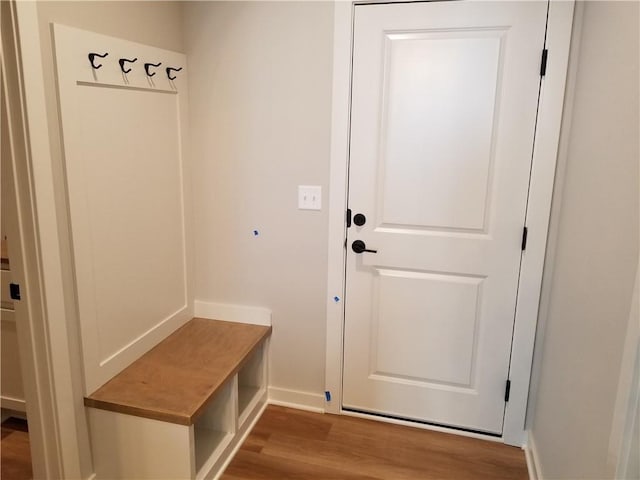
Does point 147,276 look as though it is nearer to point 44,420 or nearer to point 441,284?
point 44,420

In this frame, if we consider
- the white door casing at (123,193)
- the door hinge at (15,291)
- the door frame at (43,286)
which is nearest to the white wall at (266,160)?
the white door casing at (123,193)

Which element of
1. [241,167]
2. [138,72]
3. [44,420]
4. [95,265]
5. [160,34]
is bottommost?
[44,420]

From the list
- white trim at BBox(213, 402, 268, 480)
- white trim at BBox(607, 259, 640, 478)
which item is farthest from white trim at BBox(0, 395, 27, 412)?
white trim at BBox(607, 259, 640, 478)

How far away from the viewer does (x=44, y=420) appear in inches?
70.7

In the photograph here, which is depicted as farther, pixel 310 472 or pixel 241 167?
pixel 241 167

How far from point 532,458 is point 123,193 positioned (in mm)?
2127

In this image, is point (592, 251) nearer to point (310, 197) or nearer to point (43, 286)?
point (310, 197)

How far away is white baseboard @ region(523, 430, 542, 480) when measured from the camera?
6.77ft

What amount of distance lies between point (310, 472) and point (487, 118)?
1.72 meters

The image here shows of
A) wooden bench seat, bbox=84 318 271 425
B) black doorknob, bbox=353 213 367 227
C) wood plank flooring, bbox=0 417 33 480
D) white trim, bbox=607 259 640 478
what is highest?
black doorknob, bbox=353 213 367 227

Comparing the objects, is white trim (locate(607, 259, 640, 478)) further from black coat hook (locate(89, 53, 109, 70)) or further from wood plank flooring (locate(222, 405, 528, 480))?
black coat hook (locate(89, 53, 109, 70))

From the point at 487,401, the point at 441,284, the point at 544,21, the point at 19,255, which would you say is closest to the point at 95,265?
the point at 19,255

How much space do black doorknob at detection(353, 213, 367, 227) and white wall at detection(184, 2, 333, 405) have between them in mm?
156

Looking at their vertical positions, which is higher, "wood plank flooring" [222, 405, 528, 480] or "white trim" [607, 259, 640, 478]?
"white trim" [607, 259, 640, 478]
